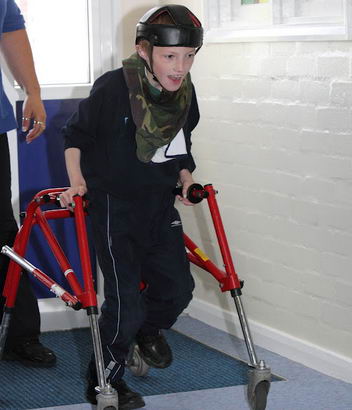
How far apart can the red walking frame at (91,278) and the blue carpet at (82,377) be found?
25 cm

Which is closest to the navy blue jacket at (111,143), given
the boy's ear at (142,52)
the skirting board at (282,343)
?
the boy's ear at (142,52)

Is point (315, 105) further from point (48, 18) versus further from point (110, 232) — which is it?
point (48, 18)

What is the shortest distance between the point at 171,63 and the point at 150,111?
0.17 m

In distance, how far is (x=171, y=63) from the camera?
279cm

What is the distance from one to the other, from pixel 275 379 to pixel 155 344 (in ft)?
1.48

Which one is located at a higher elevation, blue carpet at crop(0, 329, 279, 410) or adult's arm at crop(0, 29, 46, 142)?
adult's arm at crop(0, 29, 46, 142)

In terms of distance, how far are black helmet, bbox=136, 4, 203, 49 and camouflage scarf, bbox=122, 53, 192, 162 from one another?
0.42 feet

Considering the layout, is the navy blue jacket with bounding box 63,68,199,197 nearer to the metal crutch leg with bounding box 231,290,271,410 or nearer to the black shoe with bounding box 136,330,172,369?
the metal crutch leg with bounding box 231,290,271,410

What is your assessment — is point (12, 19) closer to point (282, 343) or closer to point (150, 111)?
point (150, 111)

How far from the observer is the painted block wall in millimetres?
3287

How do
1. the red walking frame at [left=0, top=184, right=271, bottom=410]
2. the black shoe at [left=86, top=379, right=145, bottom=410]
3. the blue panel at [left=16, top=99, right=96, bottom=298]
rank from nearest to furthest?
the red walking frame at [left=0, top=184, right=271, bottom=410] → the black shoe at [left=86, top=379, right=145, bottom=410] → the blue panel at [left=16, top=99, right=96, bottom=298]

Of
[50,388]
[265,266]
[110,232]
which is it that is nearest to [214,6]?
[265,266]

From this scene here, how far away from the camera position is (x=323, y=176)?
3.34m

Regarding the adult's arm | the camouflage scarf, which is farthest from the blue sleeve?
the camouflage scarf
